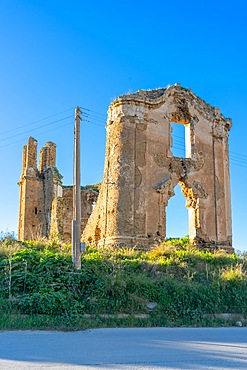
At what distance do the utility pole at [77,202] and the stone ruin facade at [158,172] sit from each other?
20.8 feet

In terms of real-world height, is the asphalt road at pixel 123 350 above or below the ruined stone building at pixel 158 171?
below

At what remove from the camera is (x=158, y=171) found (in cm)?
1942

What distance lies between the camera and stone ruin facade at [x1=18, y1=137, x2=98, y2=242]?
2873cm

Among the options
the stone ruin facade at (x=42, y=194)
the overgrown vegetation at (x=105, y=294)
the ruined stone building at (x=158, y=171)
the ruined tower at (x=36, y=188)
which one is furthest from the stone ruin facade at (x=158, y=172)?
the ruined tower at (x=36, y=188)

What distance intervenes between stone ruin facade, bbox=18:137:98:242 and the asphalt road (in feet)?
68.3

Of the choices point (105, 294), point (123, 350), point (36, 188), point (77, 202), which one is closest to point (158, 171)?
Result: point (77, 202)

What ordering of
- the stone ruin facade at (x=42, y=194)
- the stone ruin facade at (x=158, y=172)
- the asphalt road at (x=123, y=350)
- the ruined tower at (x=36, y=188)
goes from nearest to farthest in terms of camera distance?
1. the asphalt road at (x=123, y=350)
2. the stone ruin facade at (x=158, y=172)
3. the stone ruin facade at (x=42, y=194)
4. the ruined tower at (x=36, y=188)

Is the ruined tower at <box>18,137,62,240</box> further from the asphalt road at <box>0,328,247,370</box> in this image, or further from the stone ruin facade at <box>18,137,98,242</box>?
the asphalt road at <box>0,328,247,370</box>

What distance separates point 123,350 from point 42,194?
25216 mm

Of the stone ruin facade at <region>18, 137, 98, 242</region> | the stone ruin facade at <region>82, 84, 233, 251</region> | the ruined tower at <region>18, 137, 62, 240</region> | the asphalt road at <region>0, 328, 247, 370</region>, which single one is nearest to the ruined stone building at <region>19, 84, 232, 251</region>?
the stone ruin facade at <region>82, 84, 233, 251</region>

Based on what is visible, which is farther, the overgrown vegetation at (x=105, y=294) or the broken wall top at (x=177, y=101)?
the broken wall top at (x=177, y=101)

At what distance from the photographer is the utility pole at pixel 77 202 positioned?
11.0 meters

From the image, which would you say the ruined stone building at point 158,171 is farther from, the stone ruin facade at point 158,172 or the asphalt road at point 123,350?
the asphalt road at point 123,350

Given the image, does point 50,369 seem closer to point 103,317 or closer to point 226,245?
point 103,317
